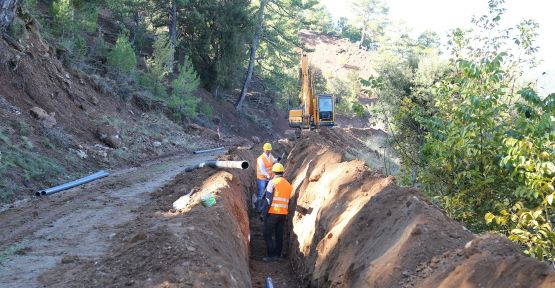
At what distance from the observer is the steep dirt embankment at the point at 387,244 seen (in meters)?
5.09

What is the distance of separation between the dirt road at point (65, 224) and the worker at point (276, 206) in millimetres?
3044

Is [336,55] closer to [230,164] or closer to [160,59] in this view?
[160,59]

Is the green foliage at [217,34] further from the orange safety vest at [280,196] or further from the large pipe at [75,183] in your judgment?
the orange safety vest at [280,196]

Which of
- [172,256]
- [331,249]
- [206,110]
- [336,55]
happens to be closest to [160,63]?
[206,110]

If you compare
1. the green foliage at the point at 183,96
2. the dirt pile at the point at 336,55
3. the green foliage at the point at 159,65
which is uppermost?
the dirt pile at the point at 336,55

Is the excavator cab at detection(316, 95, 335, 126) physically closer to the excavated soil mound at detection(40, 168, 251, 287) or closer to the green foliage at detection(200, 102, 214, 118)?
the green foliage at detection(200, 102, 214, 118)

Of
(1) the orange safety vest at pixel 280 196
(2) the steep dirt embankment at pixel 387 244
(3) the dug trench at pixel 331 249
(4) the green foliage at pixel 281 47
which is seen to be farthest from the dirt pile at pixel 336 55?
(3) the dug trench at pixel 331 249

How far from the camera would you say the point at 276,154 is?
85.9 feet

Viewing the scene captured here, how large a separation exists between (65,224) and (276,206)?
4584mm

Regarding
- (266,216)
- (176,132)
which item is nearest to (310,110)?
(176,132)

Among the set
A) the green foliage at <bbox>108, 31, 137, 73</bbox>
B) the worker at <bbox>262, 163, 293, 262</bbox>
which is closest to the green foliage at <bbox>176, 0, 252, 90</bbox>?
the green foliage at <bbox>108, 31, 137, 73</bbox>

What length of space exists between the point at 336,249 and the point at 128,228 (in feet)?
13.4

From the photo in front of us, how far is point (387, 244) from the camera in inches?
284

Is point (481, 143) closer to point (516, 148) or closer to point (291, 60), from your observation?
point (516, 148)
